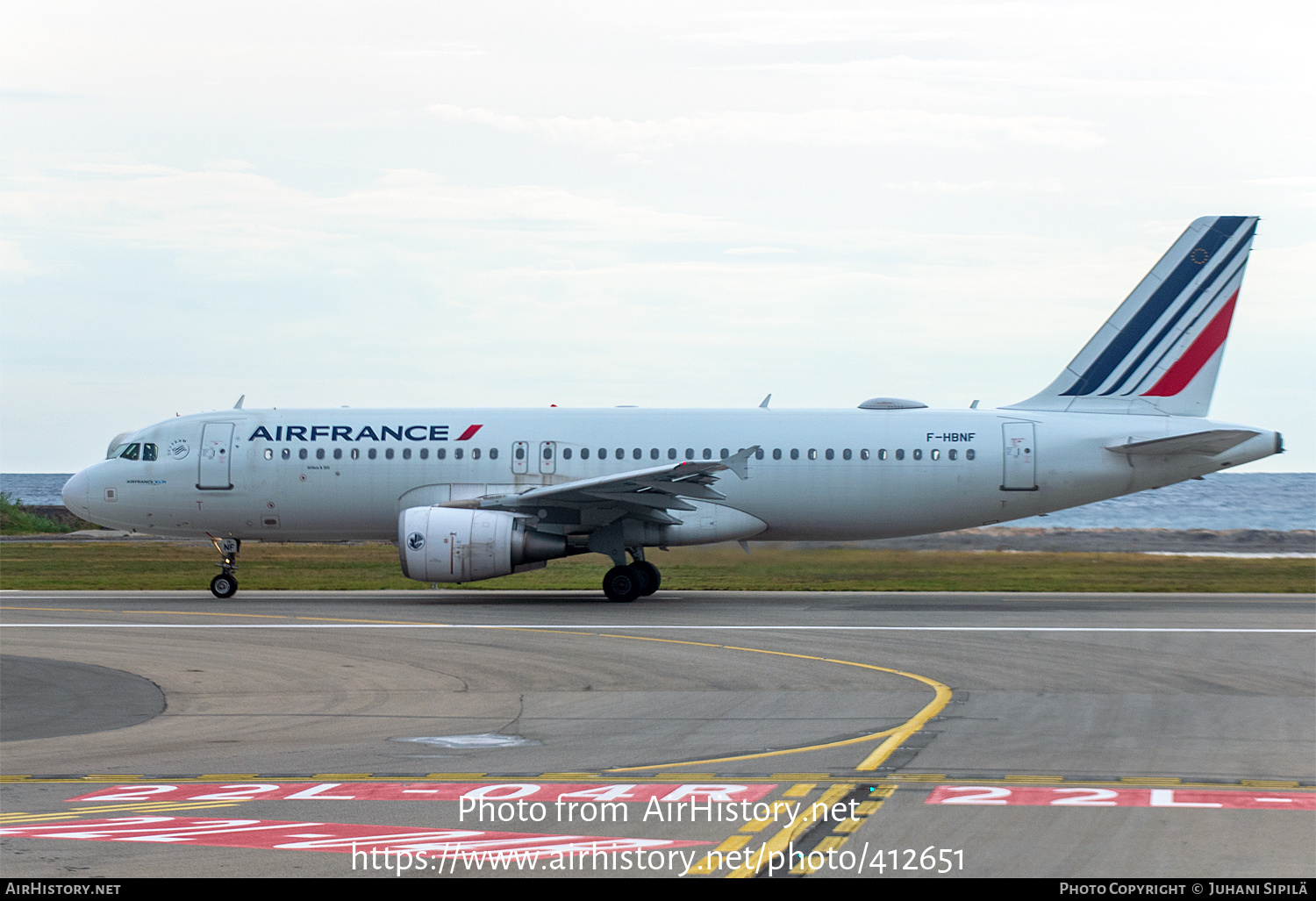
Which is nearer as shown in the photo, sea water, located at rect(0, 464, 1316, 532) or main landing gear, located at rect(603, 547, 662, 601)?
main landing gear, located at rect(603, 547, 662, 601)

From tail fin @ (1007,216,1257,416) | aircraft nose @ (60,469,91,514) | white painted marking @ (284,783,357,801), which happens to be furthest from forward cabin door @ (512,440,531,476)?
white painted marking @ (284,783,357,801)

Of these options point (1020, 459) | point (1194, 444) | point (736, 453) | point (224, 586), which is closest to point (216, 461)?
point (224, 586)

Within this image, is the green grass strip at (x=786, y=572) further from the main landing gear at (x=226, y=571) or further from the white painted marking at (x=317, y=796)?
the white painted marking at (x=317, y=796)

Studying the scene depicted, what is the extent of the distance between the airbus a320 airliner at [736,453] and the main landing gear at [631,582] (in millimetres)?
40

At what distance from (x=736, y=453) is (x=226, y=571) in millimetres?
11219

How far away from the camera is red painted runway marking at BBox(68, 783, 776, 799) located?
895cm

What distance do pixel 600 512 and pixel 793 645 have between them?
27.6ft

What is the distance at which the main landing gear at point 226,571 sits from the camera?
26641 mm

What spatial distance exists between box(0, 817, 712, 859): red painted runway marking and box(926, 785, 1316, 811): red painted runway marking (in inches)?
92.4

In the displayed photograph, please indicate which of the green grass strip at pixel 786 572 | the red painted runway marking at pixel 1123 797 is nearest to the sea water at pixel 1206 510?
the green grass strip at pixel 786 572

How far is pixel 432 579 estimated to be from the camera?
80.3ft

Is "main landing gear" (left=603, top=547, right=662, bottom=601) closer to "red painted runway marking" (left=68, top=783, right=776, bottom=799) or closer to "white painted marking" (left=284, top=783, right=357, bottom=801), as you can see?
"red painted runway marking" (left=68, top=783, right=776, bottom=799)
